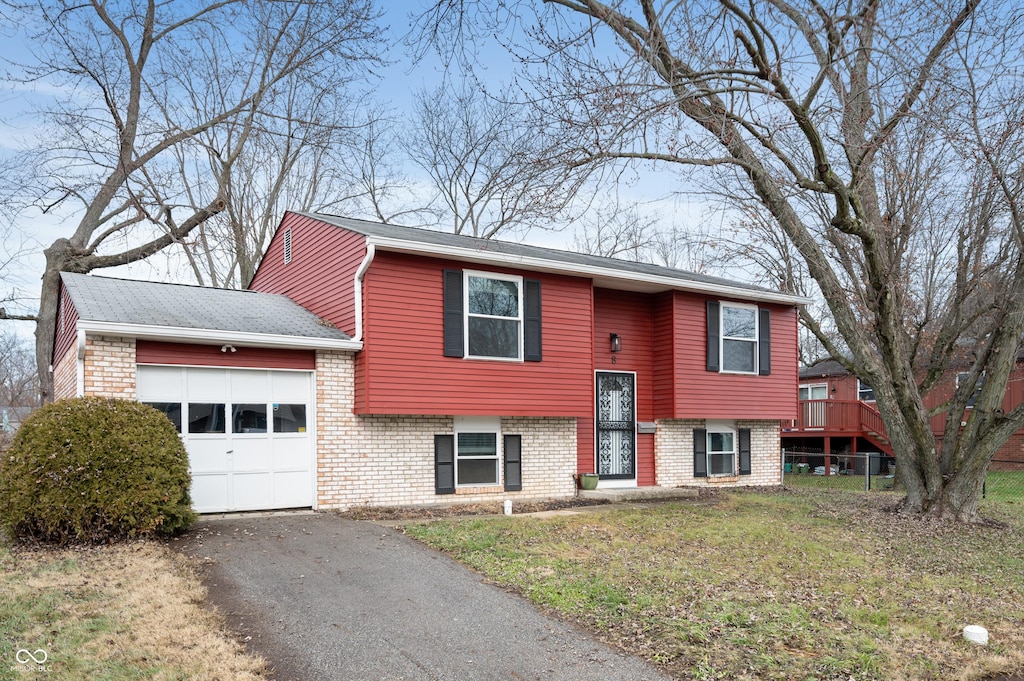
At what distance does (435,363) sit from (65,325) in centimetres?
583

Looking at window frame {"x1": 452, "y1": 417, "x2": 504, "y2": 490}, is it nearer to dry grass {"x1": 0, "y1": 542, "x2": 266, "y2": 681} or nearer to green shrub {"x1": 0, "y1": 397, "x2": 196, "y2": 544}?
green shrub {"x1": 0, "y1": 397, "x2": 196, "y2": 544}

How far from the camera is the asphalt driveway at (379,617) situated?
17.3 feet

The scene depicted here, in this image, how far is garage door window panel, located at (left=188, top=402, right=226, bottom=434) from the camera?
34.8ft

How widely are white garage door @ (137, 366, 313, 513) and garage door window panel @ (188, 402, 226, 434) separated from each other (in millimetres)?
13

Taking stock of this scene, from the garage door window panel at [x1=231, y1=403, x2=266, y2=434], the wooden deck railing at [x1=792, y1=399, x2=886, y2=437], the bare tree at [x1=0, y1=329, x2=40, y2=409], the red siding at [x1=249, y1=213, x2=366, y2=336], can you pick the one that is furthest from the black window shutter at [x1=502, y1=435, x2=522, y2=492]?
the bare tree at [x1=0, y1=329, x2=40, y2=409]

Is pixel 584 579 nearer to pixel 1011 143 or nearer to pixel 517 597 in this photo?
pixel 517 597

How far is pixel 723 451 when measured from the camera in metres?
16.6

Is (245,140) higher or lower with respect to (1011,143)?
higher

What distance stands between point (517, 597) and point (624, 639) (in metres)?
1.33

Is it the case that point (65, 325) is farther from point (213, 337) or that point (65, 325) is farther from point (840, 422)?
point (840, 422)

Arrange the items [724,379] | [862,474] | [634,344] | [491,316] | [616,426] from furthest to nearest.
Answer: [862,474], [724,379], [634,344], [616,426], [491,316]

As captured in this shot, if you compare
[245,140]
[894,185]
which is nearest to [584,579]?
[894,185]

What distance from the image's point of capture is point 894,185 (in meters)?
14.3

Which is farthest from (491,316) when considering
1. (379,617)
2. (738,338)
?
(379,617)
